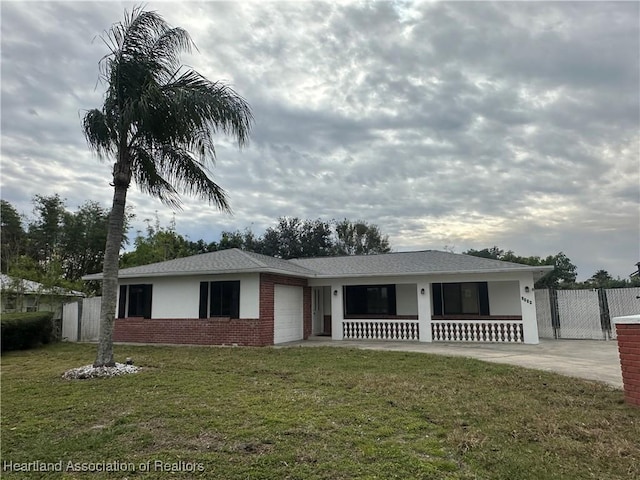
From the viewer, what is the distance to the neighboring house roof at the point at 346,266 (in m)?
13.6

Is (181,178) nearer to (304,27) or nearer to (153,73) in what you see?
(153,73)

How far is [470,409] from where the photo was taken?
5512mm

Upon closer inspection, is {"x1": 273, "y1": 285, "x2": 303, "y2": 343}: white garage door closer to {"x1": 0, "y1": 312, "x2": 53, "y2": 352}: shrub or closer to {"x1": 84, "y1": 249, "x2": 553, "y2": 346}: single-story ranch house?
{"x1": 84, "y1": 249, "x2": 553, "y2": 346}: single-story ranch house

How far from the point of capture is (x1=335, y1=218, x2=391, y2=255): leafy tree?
42.3 m

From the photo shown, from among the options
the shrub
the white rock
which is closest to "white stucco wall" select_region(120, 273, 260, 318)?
the shrub

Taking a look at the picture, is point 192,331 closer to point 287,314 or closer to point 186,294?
point 186,294

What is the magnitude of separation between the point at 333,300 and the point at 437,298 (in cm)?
425

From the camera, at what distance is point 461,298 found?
16.5 meters

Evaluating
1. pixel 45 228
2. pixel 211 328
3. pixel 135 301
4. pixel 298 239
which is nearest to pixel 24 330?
pixel 135 301

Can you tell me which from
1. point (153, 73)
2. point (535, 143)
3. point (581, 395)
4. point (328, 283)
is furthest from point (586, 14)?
point (328, 283)

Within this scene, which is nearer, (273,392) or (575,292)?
(273,392)

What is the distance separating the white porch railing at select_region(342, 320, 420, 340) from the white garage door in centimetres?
181

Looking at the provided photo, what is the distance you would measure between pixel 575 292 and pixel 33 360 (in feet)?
59.5

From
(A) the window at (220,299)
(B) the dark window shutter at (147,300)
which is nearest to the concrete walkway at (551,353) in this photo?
(A) the window at (220,299)
